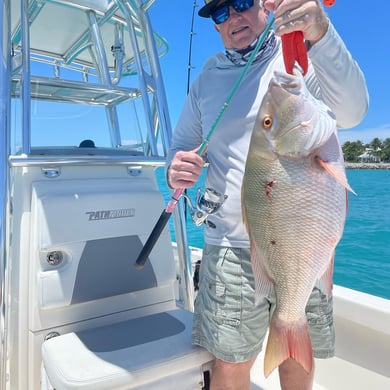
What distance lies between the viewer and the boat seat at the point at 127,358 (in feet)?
4.36

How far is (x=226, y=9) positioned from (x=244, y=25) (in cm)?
9

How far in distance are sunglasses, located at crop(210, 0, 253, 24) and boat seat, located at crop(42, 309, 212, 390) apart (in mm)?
1306

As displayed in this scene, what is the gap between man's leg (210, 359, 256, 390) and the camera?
1.46 metres

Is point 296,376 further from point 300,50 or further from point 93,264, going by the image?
point 300,50

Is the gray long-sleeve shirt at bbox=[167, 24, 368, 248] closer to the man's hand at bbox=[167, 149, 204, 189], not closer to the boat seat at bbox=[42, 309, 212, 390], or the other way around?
the man's hand at bbox=[167, 149, 204, 189]

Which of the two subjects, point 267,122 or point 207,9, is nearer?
point 267,122

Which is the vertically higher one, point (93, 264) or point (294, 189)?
point (294, 189)

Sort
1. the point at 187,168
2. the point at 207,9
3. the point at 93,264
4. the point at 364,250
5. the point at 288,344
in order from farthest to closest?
1. the point at 364,250
2. the point at 93,264
3. the point at 207,9
4. the point at 187,168
5. the point at 288,344


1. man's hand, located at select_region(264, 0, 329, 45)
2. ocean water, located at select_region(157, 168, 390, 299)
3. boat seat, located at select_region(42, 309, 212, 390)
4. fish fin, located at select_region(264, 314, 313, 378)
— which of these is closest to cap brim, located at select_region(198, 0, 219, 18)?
man's hand, located at select_region(264, 0, 329, 45)

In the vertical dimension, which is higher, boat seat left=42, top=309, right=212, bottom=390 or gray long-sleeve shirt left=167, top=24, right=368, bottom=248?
gray long-sleeve shirt left=167, top=24, right=368, bottom=248

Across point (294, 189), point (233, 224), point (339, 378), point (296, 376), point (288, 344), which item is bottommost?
point (339, 378)

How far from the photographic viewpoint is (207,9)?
1533 mm

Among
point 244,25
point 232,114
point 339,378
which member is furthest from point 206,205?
point 339,378

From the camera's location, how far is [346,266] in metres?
9.32
